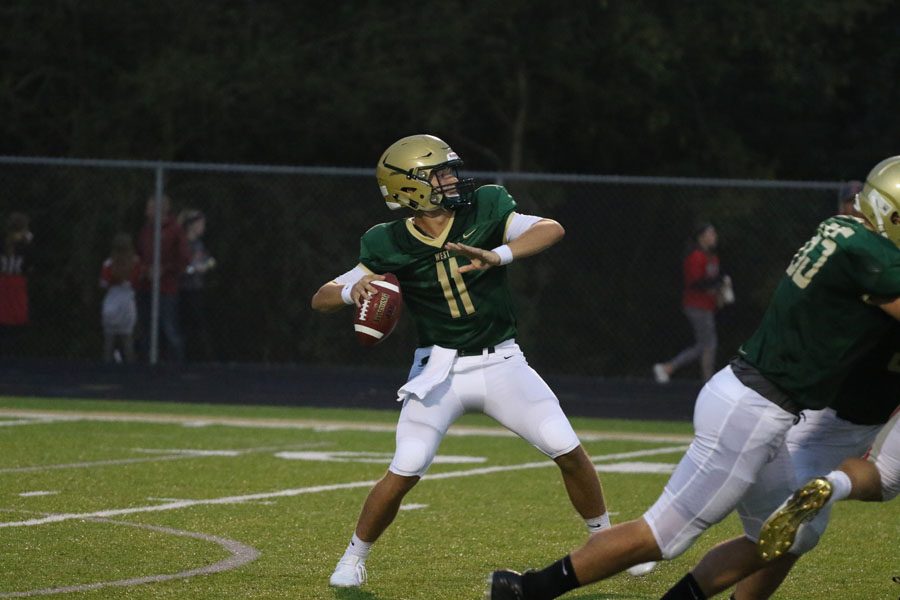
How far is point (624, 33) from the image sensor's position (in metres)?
21.6

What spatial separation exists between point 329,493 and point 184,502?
33.7 inches

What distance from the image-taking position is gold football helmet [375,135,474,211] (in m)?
6.71

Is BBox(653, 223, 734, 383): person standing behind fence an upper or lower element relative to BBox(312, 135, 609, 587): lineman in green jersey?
lower

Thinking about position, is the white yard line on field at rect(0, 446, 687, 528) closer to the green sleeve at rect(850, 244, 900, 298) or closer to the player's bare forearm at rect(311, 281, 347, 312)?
the player's bare forearm at rect(311, 281, 347, 312)

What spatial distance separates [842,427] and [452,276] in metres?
1.66

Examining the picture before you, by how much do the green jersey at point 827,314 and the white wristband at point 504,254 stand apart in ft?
4.84

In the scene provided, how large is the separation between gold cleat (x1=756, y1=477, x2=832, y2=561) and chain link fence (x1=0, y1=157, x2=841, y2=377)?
11.8 m

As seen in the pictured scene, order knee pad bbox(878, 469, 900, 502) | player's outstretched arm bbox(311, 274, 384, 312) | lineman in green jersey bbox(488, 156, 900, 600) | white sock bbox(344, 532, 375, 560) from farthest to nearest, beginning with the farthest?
player's outstretched arm bbox(311, 274, 384, 312) → white sock bbox(344, 532, 375, 560) → knee pad bbox(878, 469, 900, 502) → lineman in green jersey bbox(488, 156, 900, 600)

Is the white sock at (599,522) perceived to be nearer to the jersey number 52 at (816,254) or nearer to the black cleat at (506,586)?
the black cleat at (506,586)

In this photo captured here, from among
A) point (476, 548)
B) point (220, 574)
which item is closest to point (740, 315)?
point (476, 548)

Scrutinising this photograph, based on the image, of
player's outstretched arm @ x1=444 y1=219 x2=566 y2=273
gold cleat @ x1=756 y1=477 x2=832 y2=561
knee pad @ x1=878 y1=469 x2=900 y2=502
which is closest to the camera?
gold cleat @ x1=756 y1=477 x2=832 y2=561

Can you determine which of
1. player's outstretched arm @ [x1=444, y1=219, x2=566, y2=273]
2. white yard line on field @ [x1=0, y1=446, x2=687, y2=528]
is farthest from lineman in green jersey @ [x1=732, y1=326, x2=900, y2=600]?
white yard line on field @ [x1=0, y1=446, x2=687, y2=528]

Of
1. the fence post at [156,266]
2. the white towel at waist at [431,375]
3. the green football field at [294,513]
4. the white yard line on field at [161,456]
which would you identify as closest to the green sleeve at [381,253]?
the white towel at waist at [431,375]

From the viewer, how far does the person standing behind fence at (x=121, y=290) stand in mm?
16859
